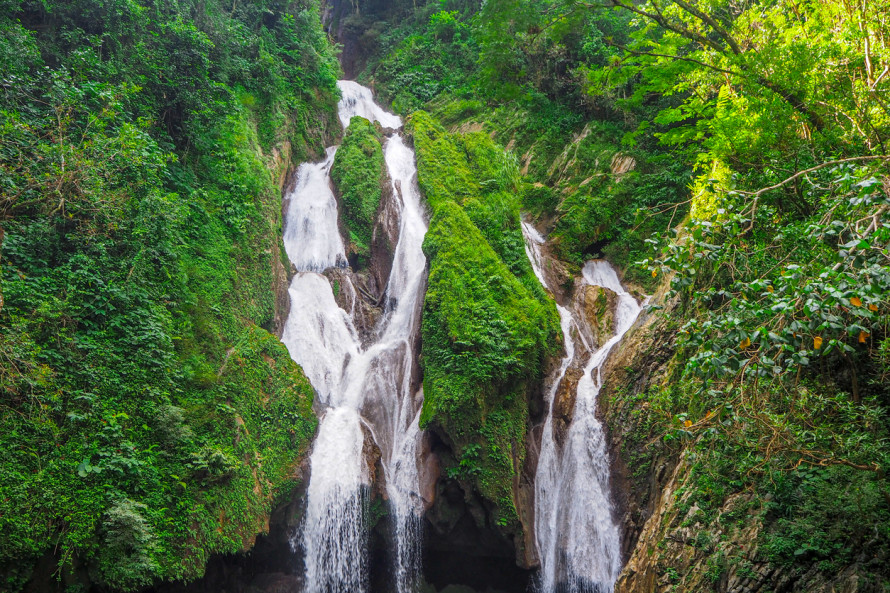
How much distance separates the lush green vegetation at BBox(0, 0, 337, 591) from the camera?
7723 millimetres

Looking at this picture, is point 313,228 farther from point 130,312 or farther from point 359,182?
point 130,312

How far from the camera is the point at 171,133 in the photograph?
1415cm

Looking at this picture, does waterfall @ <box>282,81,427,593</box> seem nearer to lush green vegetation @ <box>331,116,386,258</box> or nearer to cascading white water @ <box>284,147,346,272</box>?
cascading white water @ <box>284,147,346,272</box>

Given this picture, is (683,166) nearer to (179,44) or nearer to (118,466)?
(179,44)

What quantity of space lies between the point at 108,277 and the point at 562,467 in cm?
1136

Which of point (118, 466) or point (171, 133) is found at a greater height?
point (171, 133)

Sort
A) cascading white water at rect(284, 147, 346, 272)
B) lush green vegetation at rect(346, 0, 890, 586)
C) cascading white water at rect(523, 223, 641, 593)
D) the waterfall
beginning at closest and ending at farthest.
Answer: lush green vegetation at rect(346, 0, 890, 586)
cascading white water at rect(523, 223, 641, 593)
the waterfall
cascading white water at rect(284, 147, 346, 272)

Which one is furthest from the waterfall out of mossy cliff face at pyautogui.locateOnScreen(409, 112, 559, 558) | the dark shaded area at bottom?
mossy cliff face at pyautogui.locateOnScreen(409, 112, 559, 558)

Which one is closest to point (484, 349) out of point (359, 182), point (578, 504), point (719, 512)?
point (578, 504)

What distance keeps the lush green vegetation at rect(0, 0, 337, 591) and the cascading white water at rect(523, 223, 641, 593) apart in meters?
6.50

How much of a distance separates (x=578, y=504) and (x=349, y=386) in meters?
7.32

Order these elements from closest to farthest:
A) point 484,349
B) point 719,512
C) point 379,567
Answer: point 719,512, point 379,567, point 484,349

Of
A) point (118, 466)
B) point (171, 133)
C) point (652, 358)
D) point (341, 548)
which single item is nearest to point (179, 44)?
point (171, 133)

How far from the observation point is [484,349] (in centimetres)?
1313
